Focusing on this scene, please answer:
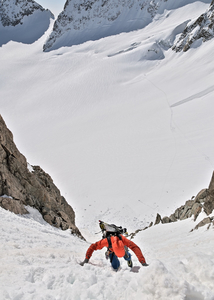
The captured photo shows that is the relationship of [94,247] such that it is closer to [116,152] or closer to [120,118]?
[116,152]

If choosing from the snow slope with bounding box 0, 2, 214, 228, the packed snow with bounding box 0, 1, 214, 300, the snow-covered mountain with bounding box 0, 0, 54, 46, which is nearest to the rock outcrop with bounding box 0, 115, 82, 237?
the packed snow with bounding box 0, 1, 214, 300

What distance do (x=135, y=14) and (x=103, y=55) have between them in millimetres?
31951

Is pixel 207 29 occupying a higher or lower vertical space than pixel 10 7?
lower

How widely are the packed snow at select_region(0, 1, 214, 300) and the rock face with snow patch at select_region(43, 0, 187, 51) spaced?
6.23 meters

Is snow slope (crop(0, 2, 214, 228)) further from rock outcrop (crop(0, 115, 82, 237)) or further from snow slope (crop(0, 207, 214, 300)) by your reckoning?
snow slope (crop(0, 207, 214, 300))

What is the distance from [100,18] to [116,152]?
3382 inches

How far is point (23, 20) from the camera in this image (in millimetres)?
106438

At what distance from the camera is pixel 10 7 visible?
107m

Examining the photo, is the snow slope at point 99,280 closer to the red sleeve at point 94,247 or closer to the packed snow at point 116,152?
the packed snow at point 116,152

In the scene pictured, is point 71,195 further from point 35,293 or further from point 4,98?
point 4,98

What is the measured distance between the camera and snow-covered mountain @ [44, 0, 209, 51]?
8688 cm

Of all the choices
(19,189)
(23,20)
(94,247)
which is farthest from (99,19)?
(94,247)

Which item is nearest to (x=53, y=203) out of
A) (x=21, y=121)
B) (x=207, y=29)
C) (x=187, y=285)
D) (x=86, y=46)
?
(x=187, y=285)

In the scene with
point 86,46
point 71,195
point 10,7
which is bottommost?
point 71,195
